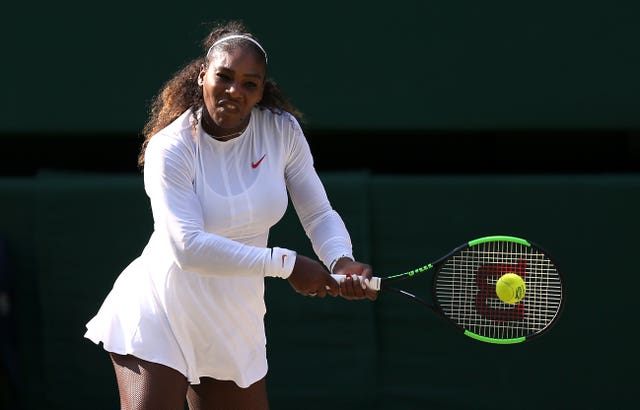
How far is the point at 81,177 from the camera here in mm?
4895

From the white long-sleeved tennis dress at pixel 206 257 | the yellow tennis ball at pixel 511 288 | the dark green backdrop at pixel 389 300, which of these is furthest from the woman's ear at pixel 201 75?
the dark green backdrop at pixel 389 300

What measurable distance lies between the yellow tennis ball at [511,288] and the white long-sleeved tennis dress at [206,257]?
49cm

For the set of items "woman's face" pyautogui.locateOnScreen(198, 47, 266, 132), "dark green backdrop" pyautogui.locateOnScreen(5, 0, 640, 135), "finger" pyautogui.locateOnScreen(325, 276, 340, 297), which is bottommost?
"finger" pyautogui.locateOnScreen(325, 276, 340, 297)

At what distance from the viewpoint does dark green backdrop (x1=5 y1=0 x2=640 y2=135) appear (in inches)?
188

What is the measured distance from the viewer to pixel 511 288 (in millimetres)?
3189

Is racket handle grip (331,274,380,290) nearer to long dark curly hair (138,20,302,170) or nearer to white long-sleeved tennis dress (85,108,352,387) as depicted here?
white long-sleeved tennis dress (85,108,352,387)

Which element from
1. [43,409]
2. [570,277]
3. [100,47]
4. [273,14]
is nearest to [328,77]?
[273,14]

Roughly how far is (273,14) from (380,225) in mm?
1054

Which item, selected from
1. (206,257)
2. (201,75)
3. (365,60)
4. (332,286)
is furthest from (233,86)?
(365,60)

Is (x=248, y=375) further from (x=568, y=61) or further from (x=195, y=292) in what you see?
(x=568, y=61)

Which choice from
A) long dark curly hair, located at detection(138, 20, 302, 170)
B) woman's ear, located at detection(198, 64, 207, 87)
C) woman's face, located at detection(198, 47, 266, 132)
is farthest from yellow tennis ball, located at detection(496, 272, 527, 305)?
woman's ear, located at detection(198, 64, 207, 87)

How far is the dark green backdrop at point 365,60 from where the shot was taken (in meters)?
4.78

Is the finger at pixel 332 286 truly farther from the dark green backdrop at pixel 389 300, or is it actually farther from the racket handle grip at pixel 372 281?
the dark green backdrop at pixel 389 300

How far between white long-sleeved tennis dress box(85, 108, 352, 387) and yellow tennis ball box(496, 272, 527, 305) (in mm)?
491
